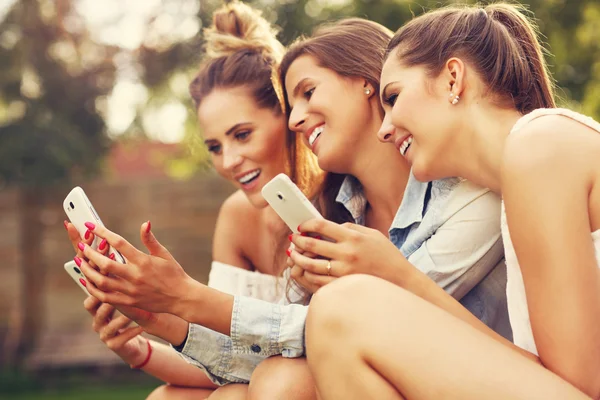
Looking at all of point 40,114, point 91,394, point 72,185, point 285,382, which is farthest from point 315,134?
point 40,114

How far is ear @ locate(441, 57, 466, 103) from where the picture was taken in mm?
2314

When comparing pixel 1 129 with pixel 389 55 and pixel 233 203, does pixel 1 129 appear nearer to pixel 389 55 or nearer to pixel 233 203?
pixel 233 203

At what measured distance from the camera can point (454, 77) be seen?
2348 mm

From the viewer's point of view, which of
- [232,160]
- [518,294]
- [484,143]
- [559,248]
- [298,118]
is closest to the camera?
[559,248]

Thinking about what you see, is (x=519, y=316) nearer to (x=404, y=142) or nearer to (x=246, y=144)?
(x=404, y=142)

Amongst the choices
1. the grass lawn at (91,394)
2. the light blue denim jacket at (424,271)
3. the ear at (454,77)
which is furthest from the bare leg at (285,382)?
the grass lawn at (91,394)

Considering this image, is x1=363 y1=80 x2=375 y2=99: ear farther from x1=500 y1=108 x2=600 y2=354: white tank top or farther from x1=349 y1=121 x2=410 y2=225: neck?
x1=500 y1=108 x2=600 y2=354: white tank top

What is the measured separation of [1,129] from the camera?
811 centimetres

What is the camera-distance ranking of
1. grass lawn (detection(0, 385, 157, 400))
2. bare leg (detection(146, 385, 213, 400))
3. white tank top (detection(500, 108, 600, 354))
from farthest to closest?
grass lawn (detection(0, 385, 157, 400)) → bare leg (detection(146, 385, 213, 400)) → white tank top (detection(500, 108, 600, 354))

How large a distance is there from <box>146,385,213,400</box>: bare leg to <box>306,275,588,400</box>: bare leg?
1100 mm

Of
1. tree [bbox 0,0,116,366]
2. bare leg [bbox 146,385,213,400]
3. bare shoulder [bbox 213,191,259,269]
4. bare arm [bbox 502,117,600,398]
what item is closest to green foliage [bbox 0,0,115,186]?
tree [bbox 0,0,116,366]

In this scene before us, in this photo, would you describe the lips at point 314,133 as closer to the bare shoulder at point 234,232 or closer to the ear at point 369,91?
the ear at point 369,91

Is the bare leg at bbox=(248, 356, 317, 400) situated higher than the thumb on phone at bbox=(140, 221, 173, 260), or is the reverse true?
the thumb on phone at bbox=(140, 221, 173, 260)

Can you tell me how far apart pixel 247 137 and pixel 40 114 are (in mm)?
5666
